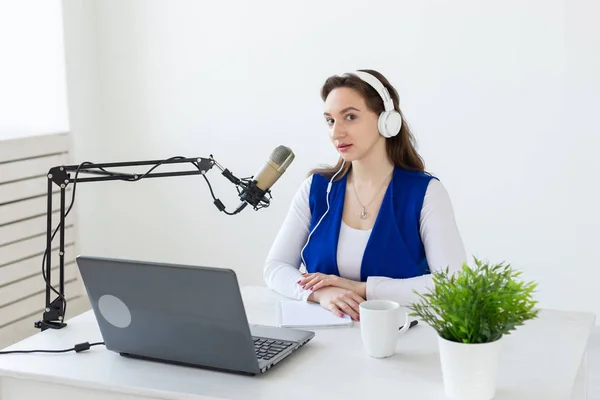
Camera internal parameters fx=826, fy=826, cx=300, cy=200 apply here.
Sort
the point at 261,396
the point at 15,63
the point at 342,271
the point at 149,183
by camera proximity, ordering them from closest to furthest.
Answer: the point at 261,396, the point at 342,271, the point at 15,63, the point at 149,183

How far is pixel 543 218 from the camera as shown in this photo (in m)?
3.64

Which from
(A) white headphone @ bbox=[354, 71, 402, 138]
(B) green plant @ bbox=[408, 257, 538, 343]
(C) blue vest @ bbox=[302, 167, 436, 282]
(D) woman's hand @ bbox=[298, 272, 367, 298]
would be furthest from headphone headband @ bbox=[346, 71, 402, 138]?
(B) green plant @ bbox=[408, 257, 538, 343]

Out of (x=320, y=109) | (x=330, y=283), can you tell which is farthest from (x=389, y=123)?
(x=320, y=109)

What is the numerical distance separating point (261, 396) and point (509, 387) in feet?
1.52

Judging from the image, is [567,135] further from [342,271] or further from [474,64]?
[342,271]

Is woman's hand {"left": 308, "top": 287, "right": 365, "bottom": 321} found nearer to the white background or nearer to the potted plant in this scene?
the potted plant

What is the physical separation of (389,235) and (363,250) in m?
0.08

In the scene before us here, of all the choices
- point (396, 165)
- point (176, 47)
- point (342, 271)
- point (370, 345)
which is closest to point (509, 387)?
point (370, 345)

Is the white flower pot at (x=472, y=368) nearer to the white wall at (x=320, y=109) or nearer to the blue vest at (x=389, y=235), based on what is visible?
the blue vest at (x=389, y=235)

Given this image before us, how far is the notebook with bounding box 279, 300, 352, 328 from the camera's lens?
6.37 feet

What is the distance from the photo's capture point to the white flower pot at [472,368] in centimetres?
147

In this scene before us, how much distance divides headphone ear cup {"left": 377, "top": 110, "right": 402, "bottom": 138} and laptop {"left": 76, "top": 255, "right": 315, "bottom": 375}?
823mm

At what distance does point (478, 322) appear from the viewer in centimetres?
148

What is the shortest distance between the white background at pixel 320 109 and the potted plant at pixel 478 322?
2.25 m
